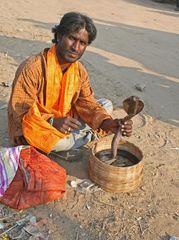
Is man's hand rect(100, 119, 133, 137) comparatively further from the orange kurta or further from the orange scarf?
the orange scarf

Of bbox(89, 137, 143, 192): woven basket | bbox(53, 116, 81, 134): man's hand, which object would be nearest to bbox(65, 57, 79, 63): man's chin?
bbox(53, 116, 81, 134): man's hand

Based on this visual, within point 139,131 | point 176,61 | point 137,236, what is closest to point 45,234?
point 137,236

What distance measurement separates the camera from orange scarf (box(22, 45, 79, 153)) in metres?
3.60

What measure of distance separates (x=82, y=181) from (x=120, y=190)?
1.17 feet

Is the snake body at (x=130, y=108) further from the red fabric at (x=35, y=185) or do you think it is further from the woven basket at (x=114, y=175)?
the red fabric at (x=35, y=185)

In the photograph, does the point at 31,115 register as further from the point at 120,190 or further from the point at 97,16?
the point at 97,16

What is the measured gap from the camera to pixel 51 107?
393 centimetres

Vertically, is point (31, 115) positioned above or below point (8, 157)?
above

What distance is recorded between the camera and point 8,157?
11.5 feet

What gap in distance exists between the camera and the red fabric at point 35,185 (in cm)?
339

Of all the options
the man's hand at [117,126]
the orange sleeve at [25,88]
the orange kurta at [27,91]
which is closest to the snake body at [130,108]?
the man's hand at [117,126]

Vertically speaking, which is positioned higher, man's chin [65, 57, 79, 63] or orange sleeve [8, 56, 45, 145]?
man's chin [65, 57, 79, 63]

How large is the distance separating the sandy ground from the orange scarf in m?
0.48

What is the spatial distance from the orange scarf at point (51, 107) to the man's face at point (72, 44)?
0.37 ft
